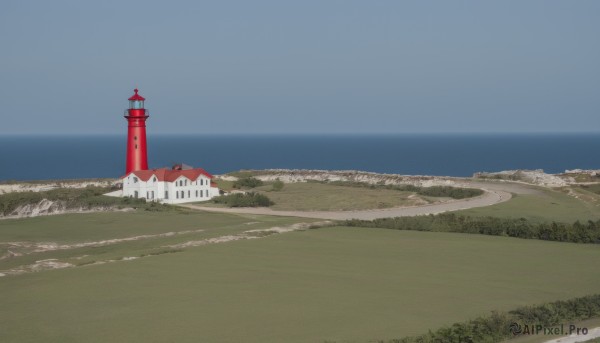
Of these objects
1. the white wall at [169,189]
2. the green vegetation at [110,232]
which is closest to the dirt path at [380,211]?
the white wall at [169,189]

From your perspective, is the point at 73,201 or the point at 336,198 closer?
the point at 73,201

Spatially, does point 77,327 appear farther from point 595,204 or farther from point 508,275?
point 595,204

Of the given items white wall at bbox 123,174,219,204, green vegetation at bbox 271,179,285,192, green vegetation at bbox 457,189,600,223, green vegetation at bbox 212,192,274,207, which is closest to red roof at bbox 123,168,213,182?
white wall at bbox 123,174,219,204

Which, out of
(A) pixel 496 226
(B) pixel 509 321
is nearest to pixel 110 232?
(A) pixel 496 226

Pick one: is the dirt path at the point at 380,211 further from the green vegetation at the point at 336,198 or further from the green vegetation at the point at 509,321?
the green vegetation at the point at 509,321

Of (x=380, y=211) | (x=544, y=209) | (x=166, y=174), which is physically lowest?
(x=380, y=211)

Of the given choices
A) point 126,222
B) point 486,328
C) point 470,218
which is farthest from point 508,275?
point 126,222

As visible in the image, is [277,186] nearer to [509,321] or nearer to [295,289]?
[295,289]
